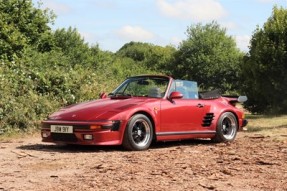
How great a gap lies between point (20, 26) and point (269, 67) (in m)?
19.5

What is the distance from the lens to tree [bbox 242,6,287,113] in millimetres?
20719

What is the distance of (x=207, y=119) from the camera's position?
10422mm

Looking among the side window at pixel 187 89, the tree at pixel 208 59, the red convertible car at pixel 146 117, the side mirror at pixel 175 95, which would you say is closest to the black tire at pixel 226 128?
the red convertible car at pixel 146 117

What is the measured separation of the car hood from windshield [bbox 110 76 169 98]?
0.37 m

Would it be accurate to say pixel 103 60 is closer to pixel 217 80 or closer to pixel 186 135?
pixel 217 80

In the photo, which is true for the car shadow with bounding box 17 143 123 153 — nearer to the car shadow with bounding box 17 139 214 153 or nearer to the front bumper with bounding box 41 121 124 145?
the car shadow with bounding box 17 139 214 153

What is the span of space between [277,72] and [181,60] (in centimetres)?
3983

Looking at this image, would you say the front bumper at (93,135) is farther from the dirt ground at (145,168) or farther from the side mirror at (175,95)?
the side mirror at (175,95)

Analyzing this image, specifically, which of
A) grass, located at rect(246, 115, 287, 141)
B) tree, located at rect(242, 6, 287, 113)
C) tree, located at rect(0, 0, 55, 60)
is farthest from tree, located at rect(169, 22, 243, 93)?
grass, located at rect(246, 115, 287, 141)

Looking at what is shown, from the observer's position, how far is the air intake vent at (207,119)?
10375 mm

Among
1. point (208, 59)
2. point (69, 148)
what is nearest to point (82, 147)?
point (69, 148)

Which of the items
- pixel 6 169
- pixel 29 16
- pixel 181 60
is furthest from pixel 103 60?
pixel 6 169

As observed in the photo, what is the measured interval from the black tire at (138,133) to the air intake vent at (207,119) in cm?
155

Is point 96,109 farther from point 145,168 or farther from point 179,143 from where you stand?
point 145,168
